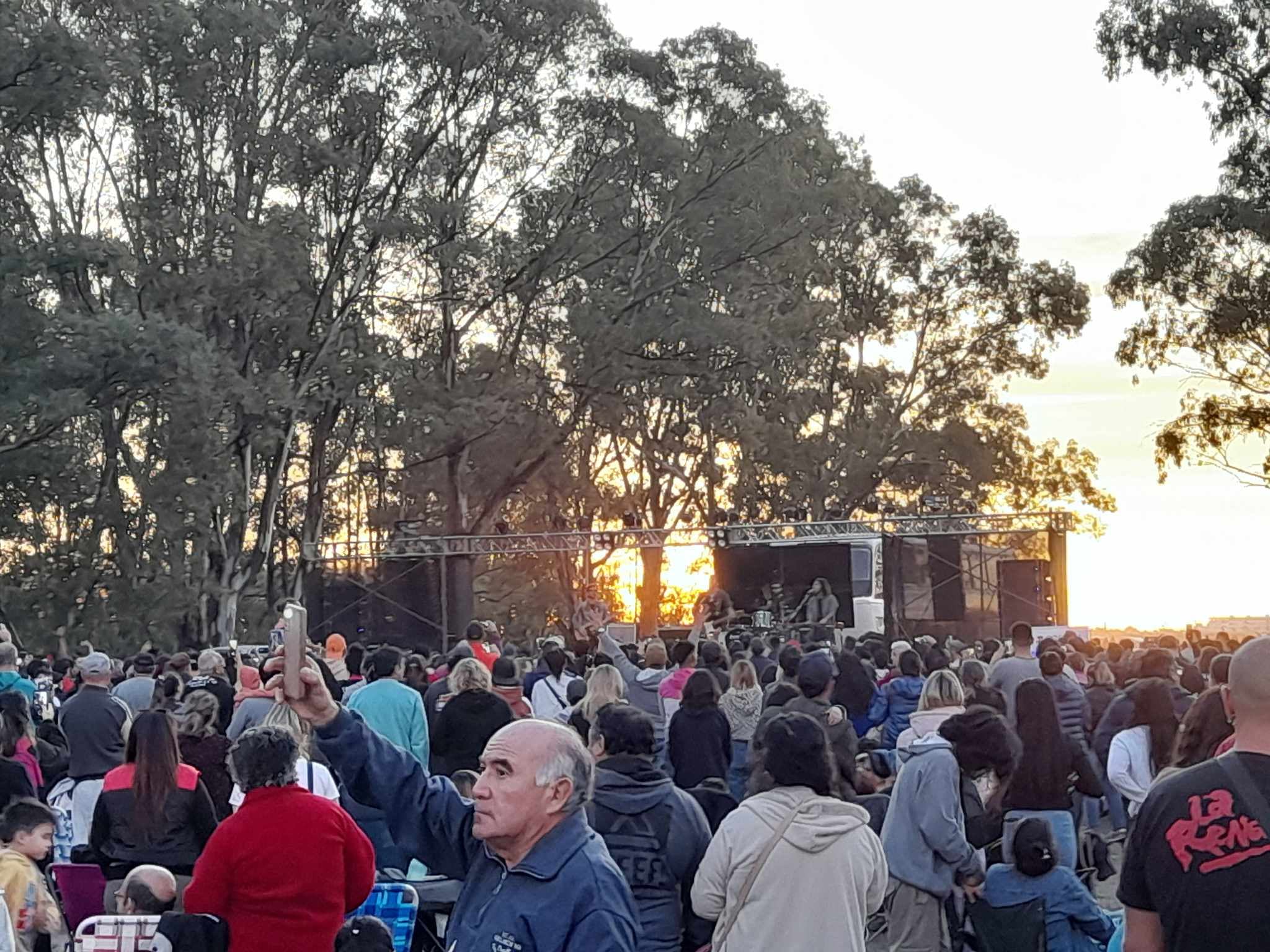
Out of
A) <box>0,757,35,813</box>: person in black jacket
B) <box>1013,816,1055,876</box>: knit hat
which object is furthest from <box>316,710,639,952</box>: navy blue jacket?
<box>0,757,35,813</box>: person in black jacket

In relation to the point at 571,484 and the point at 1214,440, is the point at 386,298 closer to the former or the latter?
the point at 571,484

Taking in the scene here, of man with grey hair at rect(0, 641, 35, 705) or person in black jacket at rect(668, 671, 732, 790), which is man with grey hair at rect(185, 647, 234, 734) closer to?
man with grey hair at rect(0, 641, 35, 705)

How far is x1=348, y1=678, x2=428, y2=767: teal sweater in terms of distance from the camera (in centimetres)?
837

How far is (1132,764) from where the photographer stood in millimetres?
7445

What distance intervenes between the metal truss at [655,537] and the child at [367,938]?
23248mm

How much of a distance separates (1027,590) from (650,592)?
460 inches

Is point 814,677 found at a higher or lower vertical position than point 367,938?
higher

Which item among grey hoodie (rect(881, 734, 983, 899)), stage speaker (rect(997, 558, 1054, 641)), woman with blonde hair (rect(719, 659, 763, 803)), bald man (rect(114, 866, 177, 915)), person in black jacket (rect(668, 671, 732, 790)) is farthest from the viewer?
stage speaker (rect(997, 558, 1054, 641))

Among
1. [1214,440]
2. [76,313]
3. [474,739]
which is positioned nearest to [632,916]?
[474,739]

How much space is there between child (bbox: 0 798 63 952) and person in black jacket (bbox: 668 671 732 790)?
12.1 feet

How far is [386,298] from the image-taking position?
111ft

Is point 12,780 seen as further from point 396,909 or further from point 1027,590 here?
point 1027,590

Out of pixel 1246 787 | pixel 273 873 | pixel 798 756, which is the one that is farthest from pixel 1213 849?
pixel 273 873

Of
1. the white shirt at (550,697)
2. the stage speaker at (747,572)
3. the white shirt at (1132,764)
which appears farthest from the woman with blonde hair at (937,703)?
the stage speaker at (747,572)
